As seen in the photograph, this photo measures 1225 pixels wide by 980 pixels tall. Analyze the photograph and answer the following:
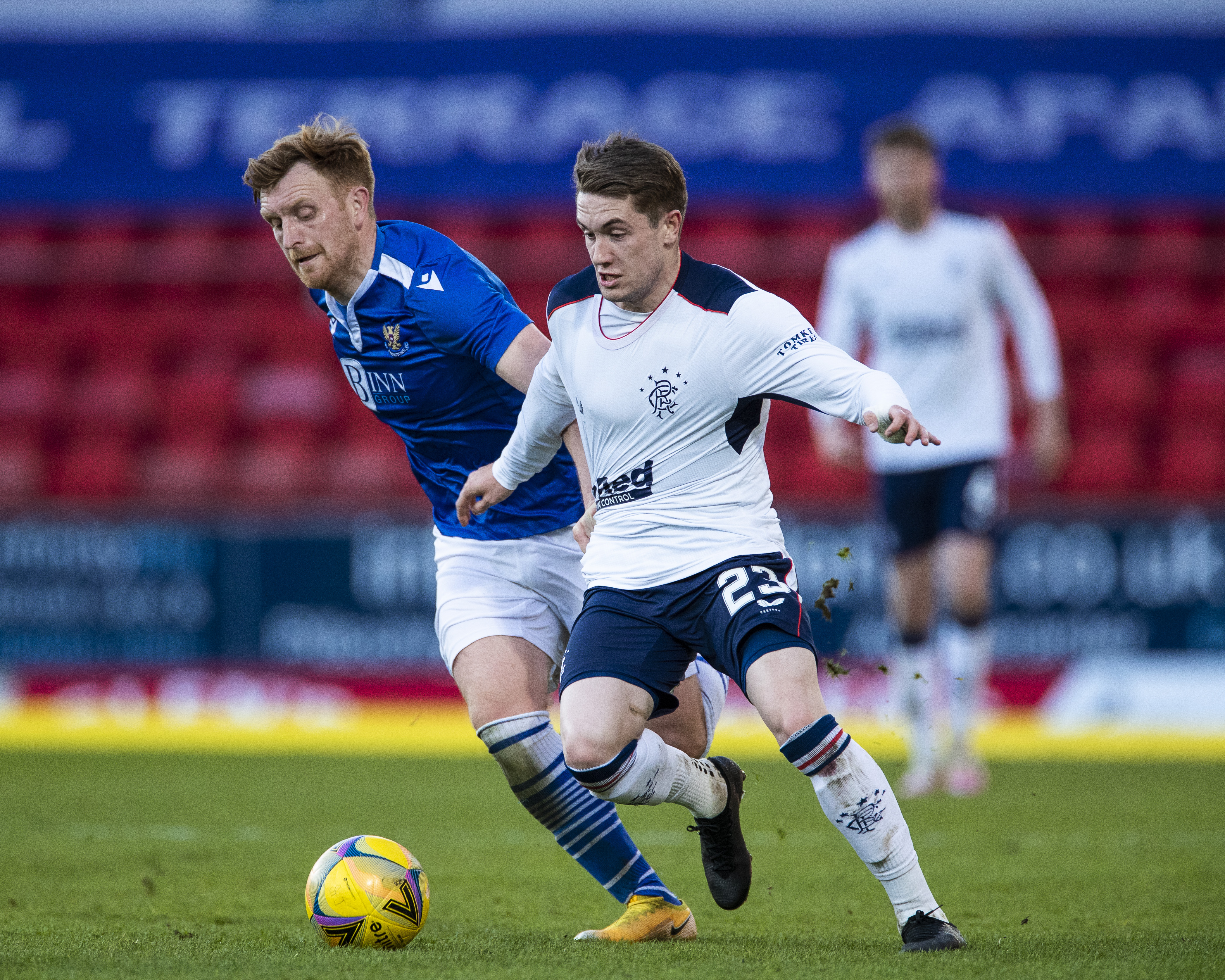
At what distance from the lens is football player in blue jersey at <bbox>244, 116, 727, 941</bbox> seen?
3.94 meters

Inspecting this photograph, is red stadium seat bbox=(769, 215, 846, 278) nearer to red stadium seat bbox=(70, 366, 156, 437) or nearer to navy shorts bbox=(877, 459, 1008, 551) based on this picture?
red stadium seat bbox=(70, 366, 156, 437)

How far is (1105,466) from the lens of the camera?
36.8ft

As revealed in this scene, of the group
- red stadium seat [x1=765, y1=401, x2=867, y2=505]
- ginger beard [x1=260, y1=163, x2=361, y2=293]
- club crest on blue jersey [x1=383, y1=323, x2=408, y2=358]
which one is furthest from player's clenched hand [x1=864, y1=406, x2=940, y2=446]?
red stadium seat [x1=765, y1=401, x2=867, y2=505]

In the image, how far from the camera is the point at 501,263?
498 inches

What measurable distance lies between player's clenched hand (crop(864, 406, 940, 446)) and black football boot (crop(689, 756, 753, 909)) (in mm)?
1138

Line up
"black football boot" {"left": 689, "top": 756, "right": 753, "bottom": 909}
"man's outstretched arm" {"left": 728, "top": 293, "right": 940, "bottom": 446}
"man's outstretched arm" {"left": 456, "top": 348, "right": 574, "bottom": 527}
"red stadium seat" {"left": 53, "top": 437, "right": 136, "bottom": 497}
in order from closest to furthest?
1. "man's outstretched arm" {"left": 728, "top": 293, "right": 940, "bottom": 446}
2. "man's outstretched arm" {"left": 456, "top": 348, "right": 574, "bottom": 527}
3. "black football boot" {"left": 689, "top": 756, "right": 753, "bottom": 909}
4. "red stadium seat" {"left": 53, "top": 437, "right": 136, "bottom": 497}

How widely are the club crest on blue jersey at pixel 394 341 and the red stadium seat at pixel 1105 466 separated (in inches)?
313

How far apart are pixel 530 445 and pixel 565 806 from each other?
929 millimetres

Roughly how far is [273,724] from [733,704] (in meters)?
2.94

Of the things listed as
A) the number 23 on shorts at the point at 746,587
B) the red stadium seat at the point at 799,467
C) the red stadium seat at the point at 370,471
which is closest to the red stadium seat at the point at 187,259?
the red stadium seat at the point at 370,471

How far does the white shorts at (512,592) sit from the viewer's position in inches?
161

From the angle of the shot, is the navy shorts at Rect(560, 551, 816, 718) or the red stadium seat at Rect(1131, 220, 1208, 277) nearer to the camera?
the navy shorts at Rect(560, 551, 816, 718)

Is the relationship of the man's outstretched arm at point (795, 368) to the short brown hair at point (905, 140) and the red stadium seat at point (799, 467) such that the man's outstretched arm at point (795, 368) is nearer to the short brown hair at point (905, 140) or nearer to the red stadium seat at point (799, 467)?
the short brown hair at point (905, 140)

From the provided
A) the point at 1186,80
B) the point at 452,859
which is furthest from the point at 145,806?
the point at 1186,80
